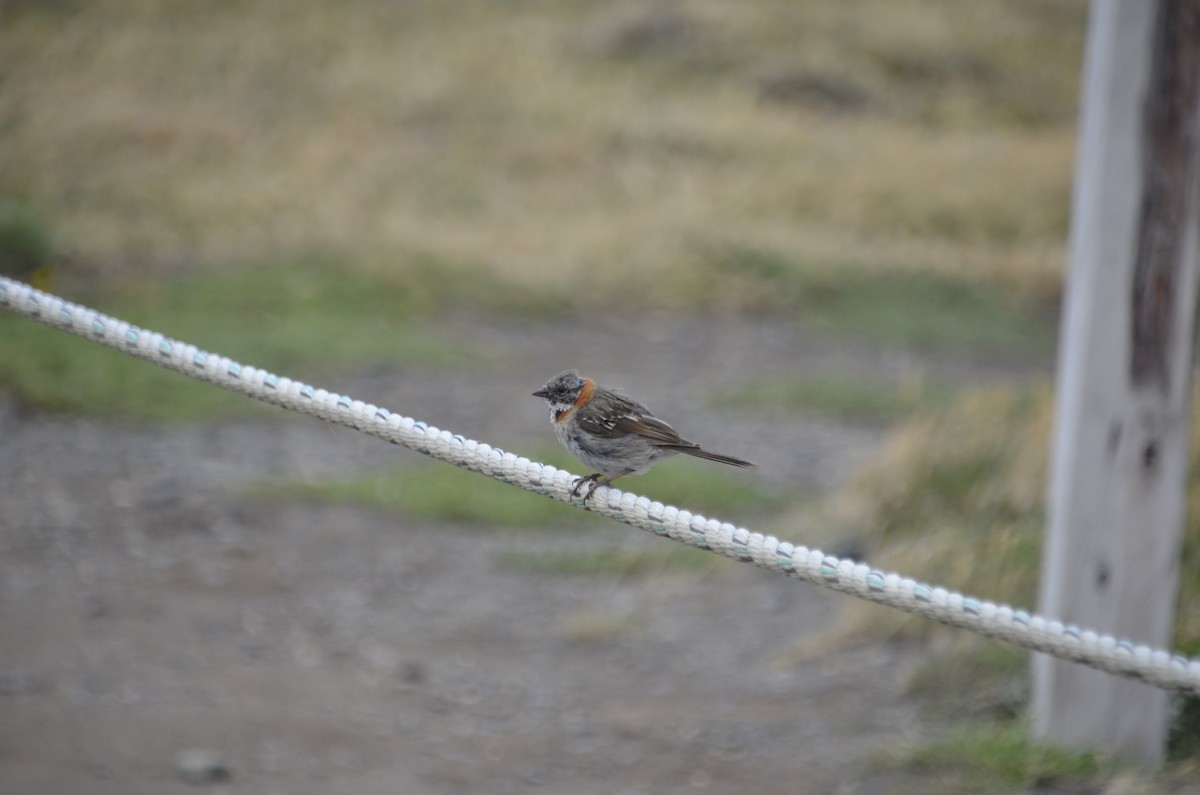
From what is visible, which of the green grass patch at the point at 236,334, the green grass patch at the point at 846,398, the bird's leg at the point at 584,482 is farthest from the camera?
the green grass patch at the point at 846,398

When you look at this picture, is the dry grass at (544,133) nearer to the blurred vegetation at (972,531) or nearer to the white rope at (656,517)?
the blurred vegetation at (972,531)

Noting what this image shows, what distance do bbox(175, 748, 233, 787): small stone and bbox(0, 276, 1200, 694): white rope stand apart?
2370 mm

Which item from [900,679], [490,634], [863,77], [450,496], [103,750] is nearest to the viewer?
[103,750]

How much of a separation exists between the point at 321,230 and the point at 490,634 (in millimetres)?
8163

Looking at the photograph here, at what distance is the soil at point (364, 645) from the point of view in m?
5.00

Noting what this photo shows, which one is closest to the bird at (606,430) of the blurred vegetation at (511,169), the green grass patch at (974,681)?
the green grass patch at (974,681)

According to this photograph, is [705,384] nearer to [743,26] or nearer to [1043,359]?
[1043,359]

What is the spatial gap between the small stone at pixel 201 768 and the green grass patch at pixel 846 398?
6.01 metres

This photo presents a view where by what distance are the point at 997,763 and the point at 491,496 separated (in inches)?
165

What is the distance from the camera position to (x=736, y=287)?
13477 mm

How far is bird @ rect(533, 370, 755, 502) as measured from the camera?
11.3ft

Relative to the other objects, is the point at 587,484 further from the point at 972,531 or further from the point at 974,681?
the point at 972,531

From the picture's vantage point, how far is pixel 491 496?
8188mm

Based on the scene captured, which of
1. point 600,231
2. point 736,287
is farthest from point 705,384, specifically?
point 600,231
